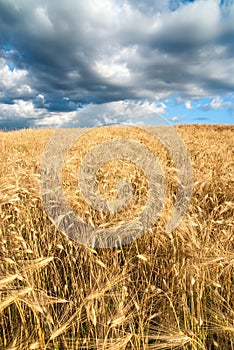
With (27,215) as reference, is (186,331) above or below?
below

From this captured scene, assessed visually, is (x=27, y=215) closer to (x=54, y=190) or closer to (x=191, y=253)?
(x=54, y=190)

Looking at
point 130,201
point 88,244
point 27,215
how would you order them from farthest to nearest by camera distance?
point 130,201 → point 27,215 → point 88,244

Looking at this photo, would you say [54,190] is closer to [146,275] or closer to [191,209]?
[146,275]

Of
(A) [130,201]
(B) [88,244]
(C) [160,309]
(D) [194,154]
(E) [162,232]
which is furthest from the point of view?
(D) [194,154]

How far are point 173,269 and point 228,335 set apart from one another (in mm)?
538

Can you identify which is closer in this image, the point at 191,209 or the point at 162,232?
the point at 162,232

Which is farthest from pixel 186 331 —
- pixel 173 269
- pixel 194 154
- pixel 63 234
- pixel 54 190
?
pixel 194 154

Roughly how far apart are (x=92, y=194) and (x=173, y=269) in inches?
51.0

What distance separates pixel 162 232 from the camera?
234cm

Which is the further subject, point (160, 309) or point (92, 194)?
point (92, 194)

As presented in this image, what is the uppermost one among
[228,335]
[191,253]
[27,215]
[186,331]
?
[27,215]

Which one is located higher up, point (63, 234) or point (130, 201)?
point (130, 201)

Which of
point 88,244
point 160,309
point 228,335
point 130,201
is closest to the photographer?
point 228,335

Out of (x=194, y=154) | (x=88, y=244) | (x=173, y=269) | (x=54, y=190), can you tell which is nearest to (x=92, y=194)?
(x=54, y=190)
